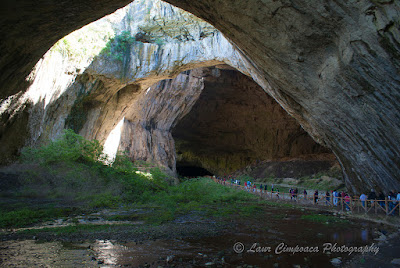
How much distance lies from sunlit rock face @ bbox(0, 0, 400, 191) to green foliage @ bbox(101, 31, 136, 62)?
515 inches

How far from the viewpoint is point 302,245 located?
21.9ft

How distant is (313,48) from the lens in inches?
327

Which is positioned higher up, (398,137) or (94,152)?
(398,137)

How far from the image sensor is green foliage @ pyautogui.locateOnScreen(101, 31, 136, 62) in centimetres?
2194

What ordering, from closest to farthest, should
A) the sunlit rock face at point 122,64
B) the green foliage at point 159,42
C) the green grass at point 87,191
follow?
1. the green grass at point 87,191
2. the sunlit rock face at point 122,64
3. the green foliage at point 159,42

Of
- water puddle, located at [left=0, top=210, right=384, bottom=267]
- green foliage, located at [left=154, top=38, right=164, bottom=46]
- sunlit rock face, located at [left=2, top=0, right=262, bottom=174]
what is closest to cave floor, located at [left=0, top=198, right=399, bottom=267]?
water puddle, located at [left=0, top=210, right=384, bottom=267]

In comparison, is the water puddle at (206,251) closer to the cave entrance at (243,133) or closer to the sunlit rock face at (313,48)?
the sunlit rock face at (313,48)

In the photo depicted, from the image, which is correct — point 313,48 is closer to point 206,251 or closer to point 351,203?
point 206,251

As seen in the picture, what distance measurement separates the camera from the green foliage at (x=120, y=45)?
2194 centimetres

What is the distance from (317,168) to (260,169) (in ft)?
28.6

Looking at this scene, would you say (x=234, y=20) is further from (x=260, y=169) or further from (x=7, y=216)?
(x=260, y=169)

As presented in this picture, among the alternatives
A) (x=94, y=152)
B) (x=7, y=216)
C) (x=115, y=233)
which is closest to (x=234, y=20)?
(x=115, y=233)

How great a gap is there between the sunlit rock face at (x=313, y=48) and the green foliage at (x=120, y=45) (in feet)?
42.9

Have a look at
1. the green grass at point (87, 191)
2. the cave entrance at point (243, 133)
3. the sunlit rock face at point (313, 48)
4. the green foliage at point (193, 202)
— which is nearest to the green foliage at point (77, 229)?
the green grass at point (87, 191)
